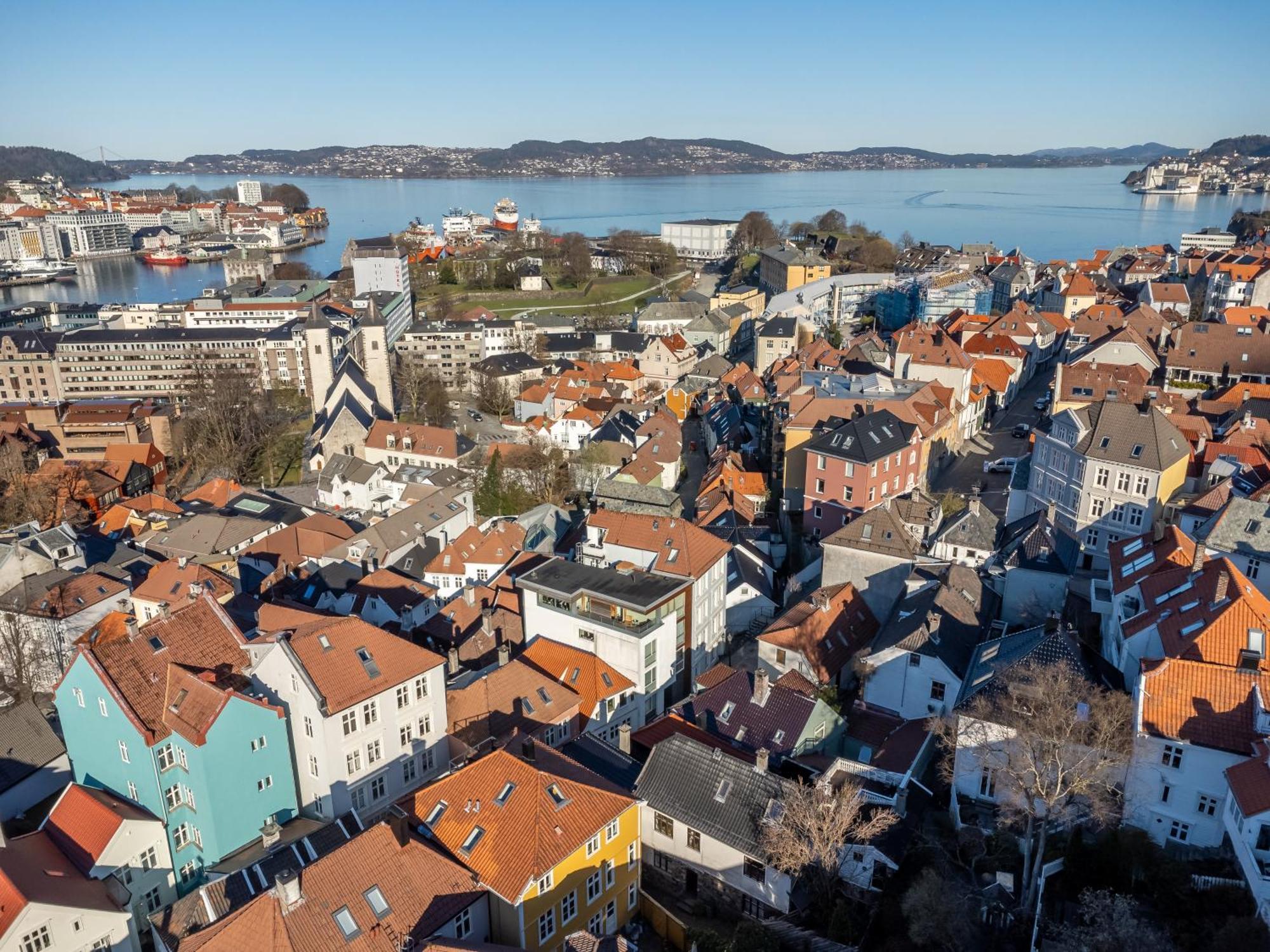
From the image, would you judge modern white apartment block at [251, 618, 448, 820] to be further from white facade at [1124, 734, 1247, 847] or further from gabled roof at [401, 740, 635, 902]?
white facade at [1124, 734, 1247, 847]

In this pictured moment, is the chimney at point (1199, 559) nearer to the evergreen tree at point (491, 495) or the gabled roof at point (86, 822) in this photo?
the gabled roof at point (86, 822)

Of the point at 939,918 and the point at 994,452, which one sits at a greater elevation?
the point at 939,918

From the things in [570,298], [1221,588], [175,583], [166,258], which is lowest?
[175,583]

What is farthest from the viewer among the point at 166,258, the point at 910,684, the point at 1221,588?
the point at 166,258

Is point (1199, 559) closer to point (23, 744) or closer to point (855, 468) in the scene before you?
point (855, 468)

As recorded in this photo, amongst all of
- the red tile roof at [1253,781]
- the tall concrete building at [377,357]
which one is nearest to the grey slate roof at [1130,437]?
the red tile roof at [1253,781]

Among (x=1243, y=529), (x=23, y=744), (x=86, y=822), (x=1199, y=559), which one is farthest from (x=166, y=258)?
(x=1199, y=559)
